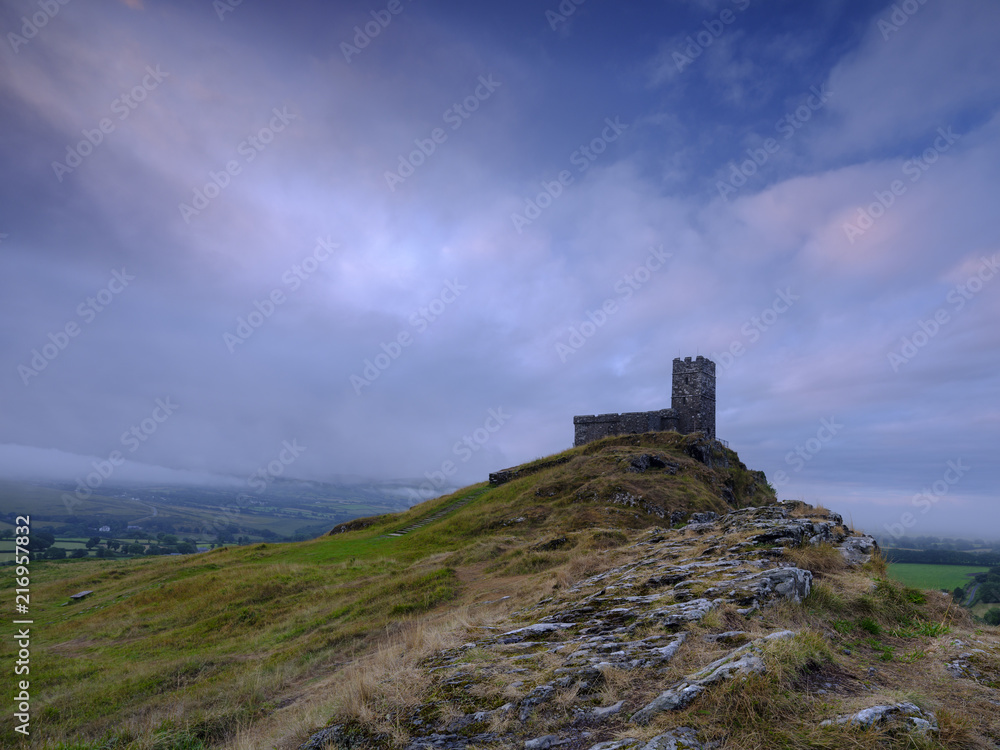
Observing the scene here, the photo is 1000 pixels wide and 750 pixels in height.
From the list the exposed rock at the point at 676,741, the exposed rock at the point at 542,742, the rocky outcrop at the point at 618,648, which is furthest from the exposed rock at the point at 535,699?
the exposed rock at the point at 676,741

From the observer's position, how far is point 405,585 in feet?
69.5

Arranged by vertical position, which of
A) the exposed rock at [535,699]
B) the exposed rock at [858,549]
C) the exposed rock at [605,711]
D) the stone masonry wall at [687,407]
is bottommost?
the exposed rock at [535,699]

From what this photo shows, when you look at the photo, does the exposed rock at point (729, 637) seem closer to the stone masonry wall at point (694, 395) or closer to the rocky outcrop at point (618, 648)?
the rocky outcrop at point (618, 648)

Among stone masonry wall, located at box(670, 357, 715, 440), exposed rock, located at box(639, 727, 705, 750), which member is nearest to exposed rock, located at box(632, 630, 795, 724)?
exposed rock, located at box(639, 727, 705, 750)

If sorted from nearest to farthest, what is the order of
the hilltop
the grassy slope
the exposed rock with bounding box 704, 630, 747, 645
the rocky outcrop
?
the hilltop, the rocky outcrop, the exposed rock with bounding box 704, 630, 747, 645, the grassy slope

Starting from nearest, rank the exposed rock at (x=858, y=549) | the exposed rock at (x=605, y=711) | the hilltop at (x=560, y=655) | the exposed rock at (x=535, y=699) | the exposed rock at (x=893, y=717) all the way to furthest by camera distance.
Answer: the exposed rock at (x=893, y=717)
the hilltop at (x=560, y=655)
the exposed rock at (x=605, y=711)
the exposed rock at (x=535, y=699)
the exposed rock at (x=858, y=549)

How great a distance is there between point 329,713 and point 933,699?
27.9 ft

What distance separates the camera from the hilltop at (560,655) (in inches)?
217

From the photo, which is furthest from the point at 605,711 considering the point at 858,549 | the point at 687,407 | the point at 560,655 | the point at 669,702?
the point at 687,407

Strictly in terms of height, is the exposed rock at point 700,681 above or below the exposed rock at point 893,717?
below

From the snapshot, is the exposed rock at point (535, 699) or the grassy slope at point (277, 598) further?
the grassy slope at point (277, 598)

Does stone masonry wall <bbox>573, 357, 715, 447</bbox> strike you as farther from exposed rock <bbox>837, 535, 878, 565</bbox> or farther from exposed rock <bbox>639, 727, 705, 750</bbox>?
exposed rock <bbox>639, 727, 705, 750</bbox>

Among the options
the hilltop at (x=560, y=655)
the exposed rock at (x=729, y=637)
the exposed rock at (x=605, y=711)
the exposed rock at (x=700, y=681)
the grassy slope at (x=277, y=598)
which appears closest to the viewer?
the hilltop at (x=560, y=655)

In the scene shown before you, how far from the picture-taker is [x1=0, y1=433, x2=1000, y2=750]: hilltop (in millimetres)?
5523
